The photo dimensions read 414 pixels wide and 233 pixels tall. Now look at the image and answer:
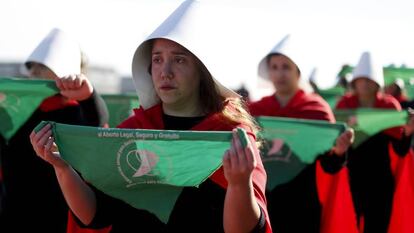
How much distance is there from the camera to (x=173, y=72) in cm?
320

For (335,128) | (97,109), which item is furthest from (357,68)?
(97,109)

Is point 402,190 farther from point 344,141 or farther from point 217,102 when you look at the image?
point 217,102

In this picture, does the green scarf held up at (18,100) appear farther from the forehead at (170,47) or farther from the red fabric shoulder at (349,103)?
the red fabric shoulder at (349,103)

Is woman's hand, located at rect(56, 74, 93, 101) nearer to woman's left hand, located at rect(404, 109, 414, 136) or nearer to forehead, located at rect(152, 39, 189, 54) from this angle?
forehead, located at rect(152, 39, 189, 54)

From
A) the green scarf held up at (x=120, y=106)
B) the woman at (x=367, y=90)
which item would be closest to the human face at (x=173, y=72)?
the green scarf held up at (x=120, y=106)

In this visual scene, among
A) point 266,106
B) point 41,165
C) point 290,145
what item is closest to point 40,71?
point 41,165

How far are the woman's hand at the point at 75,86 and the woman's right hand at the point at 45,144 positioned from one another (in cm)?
169

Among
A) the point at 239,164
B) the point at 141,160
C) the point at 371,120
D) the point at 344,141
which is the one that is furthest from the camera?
the point at 371,120

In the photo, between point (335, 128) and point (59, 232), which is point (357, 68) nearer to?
point (335, 128)

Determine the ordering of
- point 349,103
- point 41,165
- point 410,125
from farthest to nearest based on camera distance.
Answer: point 349,103
point 410,125
point 41,165

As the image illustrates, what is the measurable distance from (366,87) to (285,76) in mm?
1782

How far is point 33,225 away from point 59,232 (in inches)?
8.4

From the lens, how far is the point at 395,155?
6.75 meters

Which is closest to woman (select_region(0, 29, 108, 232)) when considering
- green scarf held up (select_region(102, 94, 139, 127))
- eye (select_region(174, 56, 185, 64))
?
eye (select_region(174, 56, 185, 64))
